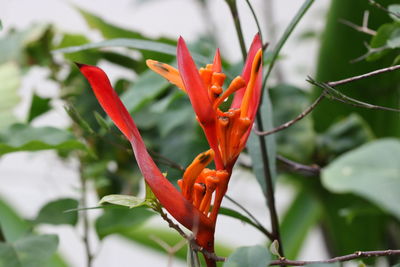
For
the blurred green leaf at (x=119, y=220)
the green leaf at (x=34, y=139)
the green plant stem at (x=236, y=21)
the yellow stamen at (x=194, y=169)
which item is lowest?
the blurred green leaf at (x=119, y=220)

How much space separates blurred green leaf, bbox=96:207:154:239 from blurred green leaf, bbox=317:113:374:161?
12.7 inches

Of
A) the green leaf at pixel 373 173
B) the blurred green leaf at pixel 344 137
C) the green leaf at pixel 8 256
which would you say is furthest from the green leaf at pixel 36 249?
the blurred green leaf at pixel 344 137

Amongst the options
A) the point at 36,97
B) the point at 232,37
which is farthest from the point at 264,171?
the point at 232,37

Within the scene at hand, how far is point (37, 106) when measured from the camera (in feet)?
1.83

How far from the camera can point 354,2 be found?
0.66 m

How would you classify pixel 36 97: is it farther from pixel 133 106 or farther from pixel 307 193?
pixel 307 193

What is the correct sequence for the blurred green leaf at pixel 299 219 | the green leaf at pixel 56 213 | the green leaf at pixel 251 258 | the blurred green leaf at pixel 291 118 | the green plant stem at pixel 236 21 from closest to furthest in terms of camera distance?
the green leaf at pixel 251 258 < the green plant stem at pixel 236 21 < the green leaf at pixel 56 213 < the blurred green leaf at pixel 291 118 < the blurred green leaf at pixel 299 219

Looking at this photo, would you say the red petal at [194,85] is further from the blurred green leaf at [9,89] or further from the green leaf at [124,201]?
the blurred green leaf at [9,89]

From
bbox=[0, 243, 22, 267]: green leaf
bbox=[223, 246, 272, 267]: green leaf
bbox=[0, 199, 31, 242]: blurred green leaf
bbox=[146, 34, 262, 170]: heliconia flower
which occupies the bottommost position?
bbox=[0, 199, 31, 242]: blurred green leaf

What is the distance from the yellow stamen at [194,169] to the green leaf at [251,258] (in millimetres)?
39

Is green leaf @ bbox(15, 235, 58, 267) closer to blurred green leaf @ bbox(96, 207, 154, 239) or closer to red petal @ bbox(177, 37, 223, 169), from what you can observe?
blurred green leaf @ bbox(96, 207, 154, 239)

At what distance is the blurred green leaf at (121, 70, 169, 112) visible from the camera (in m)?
0.48

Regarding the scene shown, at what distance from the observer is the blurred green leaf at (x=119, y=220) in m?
0.48

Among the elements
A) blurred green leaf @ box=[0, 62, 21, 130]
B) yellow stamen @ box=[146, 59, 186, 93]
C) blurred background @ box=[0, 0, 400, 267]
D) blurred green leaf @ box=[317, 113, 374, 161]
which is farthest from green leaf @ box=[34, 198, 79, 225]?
blurred green leaf @ box=[317, 113, 374, 161]
